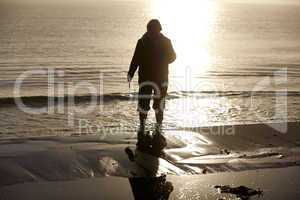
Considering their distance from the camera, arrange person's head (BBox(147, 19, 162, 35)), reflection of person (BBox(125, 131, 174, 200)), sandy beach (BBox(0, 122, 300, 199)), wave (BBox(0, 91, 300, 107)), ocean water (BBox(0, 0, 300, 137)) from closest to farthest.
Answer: reflection of person (BBox(125, 131, 174, 200)) → sandy beach (BBox(0, 122, 300, 199)) → person's head (BBox(147, 19, 162, 35)) → ocean water (BBox(0, 0, 300, 137)) → wave (BBox(0, 91, 300, 107))

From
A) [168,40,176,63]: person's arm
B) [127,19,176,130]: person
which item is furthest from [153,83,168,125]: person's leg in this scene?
[168,40,176,63]: person's arm

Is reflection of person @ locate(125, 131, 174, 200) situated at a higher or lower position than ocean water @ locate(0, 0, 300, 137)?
lower

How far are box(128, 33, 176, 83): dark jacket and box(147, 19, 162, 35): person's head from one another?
11cm

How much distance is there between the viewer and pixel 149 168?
7.54 meters

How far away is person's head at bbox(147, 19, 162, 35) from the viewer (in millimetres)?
9844

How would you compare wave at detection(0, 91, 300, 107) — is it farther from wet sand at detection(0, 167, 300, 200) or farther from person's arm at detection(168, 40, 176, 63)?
wet sand at detection(0, 167, 300, 200)

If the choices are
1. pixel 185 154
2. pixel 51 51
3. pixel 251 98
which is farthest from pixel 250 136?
pixel 51 51

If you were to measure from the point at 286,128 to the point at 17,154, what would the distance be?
216 inches

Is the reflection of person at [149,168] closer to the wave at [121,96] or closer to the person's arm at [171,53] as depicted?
the person's arm at [171,53]

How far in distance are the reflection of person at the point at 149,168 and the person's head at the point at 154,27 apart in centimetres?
194

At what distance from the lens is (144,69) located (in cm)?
1027

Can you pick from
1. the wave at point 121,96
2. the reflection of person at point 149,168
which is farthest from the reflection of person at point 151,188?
the wave at point 121,96

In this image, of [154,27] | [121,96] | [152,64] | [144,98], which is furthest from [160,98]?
[121,96]

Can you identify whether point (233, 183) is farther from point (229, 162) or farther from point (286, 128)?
point (286, 128)
